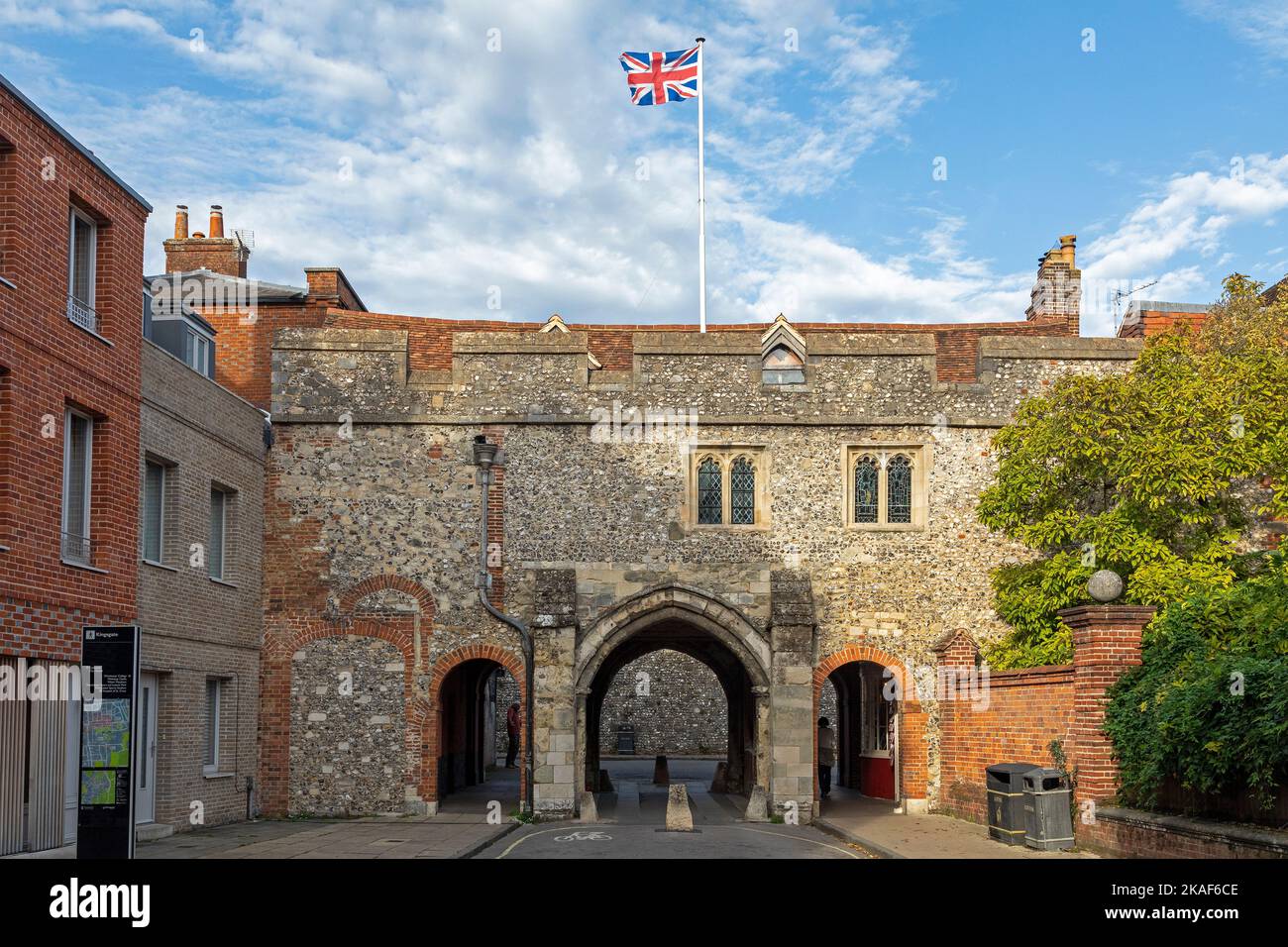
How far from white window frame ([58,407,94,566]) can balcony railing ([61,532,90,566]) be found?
0.01 m

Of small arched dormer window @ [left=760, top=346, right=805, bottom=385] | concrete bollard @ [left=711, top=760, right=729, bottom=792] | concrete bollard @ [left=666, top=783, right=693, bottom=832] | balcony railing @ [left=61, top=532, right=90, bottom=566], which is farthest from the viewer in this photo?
concrete bollard @ [left=711, top=760, right=729, bottom=792]

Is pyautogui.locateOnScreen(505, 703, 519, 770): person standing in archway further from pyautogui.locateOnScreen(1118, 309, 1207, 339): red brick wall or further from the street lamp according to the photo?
pyautogui.locateOnScreen(1118, 309, 1207, 339): red brick wall

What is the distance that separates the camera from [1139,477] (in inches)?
726

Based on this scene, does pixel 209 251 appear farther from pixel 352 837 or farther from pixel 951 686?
pixel 951 686

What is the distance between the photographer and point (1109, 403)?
1895 centimetres

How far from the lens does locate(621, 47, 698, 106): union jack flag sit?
82.1 feet

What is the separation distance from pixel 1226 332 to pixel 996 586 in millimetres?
6198

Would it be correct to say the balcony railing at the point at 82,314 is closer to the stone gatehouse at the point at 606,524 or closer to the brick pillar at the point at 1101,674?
the stone gatehouse at the point at 606,524

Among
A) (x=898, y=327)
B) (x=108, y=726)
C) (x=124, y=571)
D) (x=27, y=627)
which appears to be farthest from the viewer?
(x=898, y=327)

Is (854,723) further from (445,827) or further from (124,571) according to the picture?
(124,571)

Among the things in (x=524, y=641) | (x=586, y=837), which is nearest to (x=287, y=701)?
(x=524, y=641)

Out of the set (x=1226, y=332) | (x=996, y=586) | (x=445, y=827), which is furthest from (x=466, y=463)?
(x=1226, y=332)

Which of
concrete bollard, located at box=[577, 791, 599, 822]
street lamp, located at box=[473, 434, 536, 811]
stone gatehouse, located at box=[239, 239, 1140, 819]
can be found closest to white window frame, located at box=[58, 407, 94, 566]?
stone gatehouse, located at box=[239, 239, 1140, 819]

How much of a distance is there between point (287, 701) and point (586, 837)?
19.5 feet
